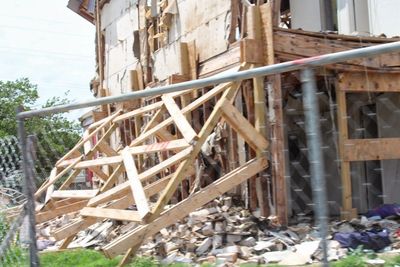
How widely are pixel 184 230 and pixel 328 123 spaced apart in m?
2.57

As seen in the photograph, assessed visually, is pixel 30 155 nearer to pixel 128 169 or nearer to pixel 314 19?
pixel 128 169

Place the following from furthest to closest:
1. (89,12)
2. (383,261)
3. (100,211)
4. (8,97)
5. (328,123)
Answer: (8,97), (89,12), (328,123), (100,211), (383,261)

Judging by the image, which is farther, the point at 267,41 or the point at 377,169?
the point at 377,169

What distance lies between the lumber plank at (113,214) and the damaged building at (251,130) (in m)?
0.02

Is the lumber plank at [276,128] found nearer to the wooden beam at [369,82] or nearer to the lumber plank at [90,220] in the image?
the wooden beam at [369,82]

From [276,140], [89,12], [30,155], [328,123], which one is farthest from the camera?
[89,12]

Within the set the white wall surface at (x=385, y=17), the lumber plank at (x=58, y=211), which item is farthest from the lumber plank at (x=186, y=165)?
the white wall surface at (x=385, y=17)

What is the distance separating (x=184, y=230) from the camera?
25.0 ft

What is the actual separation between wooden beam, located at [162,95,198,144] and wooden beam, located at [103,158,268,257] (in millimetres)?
657

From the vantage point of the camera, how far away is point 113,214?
6.57 meters

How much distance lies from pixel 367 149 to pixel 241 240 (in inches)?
80.7

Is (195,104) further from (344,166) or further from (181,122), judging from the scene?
(344,166)

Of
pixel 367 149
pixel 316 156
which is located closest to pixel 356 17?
pixel 367 149

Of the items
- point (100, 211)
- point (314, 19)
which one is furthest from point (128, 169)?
point (314, 19)
